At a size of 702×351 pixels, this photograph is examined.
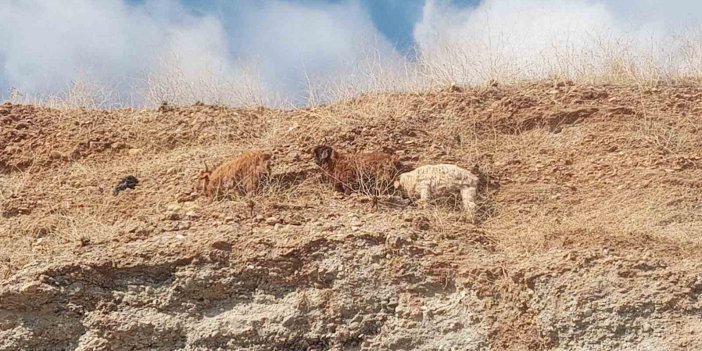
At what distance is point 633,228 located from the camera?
8.15m

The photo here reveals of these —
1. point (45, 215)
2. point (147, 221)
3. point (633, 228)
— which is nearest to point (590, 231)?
point (633, 228)

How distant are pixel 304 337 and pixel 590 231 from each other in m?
2.83

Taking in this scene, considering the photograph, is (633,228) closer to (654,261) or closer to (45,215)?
(654,261)

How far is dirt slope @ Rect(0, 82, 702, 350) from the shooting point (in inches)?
287

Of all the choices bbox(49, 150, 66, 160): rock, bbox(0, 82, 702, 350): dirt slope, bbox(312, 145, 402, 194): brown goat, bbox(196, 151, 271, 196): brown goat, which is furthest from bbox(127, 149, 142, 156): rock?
bbox(312, 145, 402, 194): brown goat

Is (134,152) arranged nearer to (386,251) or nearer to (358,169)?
(358,169)

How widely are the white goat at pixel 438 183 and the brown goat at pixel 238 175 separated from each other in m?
1.47

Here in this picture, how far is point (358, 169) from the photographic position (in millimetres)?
9258

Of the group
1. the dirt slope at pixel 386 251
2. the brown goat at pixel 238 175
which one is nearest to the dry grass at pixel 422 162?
the dirt slope at pixel 386 251

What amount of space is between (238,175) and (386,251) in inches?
86.8

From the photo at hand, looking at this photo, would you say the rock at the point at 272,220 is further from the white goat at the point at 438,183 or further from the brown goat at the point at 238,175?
the white goat at the point at 438,183

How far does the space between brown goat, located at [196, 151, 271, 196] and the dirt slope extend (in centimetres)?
16

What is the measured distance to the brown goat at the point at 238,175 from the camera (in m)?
9.09

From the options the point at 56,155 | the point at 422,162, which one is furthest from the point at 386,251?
the point at 56,155
